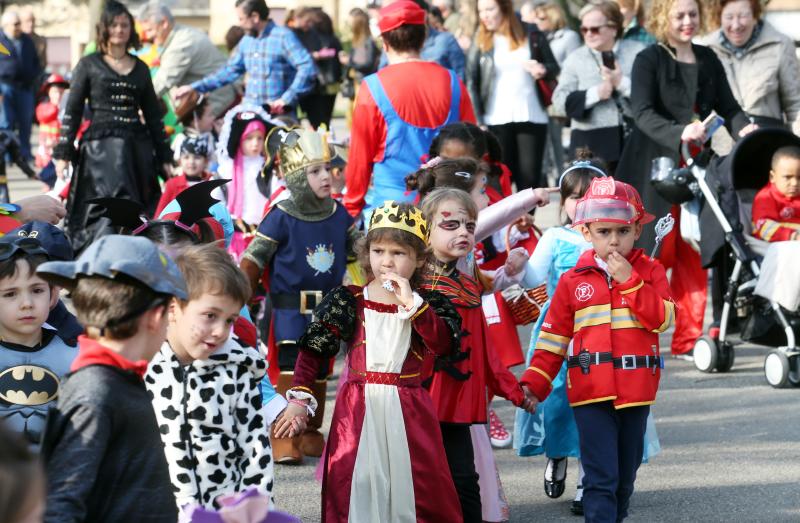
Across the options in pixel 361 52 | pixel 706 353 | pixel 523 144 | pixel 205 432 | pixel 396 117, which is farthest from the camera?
pixel 361 52

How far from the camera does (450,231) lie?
5605 millimetres

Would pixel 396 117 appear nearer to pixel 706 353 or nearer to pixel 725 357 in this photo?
pixel 706 353

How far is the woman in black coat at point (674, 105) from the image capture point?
9172mm

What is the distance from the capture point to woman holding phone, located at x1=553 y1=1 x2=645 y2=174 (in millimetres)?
10320

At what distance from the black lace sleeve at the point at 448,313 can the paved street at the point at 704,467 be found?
47.8 inches

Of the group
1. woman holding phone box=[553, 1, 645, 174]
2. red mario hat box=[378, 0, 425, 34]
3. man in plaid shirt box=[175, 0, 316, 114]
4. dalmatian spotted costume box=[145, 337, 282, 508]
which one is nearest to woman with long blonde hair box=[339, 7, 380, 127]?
man in plaid shirt box=[175, 0, 316, 114]

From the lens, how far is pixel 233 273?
165 inches

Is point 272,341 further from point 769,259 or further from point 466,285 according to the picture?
point 769,259

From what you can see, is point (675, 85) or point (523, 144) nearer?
point (675, 85)

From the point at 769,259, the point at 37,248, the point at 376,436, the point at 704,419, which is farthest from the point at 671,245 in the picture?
the point at 37,248

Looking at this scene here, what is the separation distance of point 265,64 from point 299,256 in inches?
232

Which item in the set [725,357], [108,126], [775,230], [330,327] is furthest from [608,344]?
[108,126]

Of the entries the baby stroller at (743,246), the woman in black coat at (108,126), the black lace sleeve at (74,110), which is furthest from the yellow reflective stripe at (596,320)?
the black lace sleeve at (74,110)

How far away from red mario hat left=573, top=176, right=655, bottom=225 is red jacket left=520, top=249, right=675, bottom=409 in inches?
6.8
